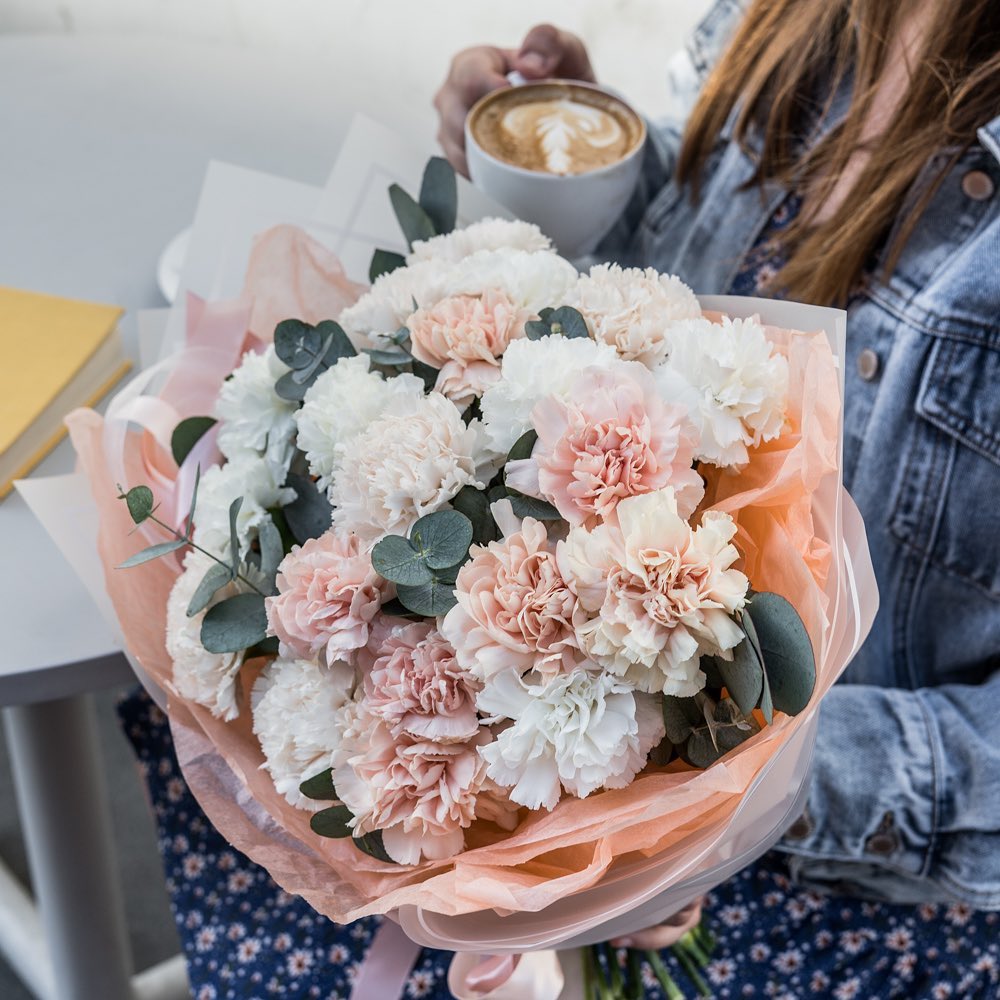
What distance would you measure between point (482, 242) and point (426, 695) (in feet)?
0.93

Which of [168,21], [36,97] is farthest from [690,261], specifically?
[168,21]

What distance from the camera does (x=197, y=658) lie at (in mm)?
492

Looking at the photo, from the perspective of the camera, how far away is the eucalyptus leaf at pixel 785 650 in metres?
0.40

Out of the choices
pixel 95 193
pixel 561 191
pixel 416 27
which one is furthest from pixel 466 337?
pixel 416 27

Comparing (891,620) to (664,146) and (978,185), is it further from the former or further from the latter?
(664,146)

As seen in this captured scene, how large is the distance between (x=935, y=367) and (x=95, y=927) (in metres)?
0.96

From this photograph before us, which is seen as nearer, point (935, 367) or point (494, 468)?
point (494, 468)

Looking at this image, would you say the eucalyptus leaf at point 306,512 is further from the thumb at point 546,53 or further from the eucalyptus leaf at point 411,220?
the thumb at point 546,53

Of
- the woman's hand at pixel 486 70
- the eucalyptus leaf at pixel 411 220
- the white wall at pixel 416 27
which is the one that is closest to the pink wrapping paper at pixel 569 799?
the eucalyptus leaf at pixel 411 220

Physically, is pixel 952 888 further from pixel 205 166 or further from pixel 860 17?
pixel 205 166

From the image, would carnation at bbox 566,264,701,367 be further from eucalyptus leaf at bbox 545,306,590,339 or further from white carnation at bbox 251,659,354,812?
white carnation at bbox 251,659,354,812

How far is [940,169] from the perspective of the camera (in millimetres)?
790

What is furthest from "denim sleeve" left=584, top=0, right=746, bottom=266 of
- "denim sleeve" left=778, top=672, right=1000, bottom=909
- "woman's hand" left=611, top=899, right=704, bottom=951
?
"woman's hand" left=611, top=899, right=704, bottom=951

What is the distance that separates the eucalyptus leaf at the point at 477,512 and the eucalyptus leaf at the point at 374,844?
137 mm
